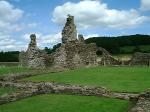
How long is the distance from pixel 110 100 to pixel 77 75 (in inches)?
344

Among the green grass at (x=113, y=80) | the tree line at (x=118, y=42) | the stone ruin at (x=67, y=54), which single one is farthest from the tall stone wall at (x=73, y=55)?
the tree line at (x=118, y=42)

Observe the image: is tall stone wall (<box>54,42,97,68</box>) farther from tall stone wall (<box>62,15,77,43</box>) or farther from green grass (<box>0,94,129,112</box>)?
green grass (<box>0,94,129,112</box>)

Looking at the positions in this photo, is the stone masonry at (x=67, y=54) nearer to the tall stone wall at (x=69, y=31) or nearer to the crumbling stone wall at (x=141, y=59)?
the tall stone wall at (x=69, y=31)

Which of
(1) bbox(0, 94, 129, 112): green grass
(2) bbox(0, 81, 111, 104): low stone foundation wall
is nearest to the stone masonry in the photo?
(2) bbox(0, 81, 111, 104): low stone foundation wall

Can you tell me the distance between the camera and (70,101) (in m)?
18.7

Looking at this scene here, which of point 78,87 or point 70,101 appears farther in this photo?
point 78,87

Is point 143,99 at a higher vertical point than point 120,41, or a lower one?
lower

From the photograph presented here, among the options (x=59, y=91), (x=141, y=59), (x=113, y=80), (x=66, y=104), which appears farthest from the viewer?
(x=141, y=59)

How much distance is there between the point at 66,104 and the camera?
18.0 meters

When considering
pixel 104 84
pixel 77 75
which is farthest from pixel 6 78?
pixel 104 84

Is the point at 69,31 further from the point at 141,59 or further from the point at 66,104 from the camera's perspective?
the point at 66,104

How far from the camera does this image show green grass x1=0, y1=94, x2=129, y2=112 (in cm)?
1700

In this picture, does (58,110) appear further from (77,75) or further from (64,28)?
(64,28)

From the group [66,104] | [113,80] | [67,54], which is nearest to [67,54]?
[67,54]
